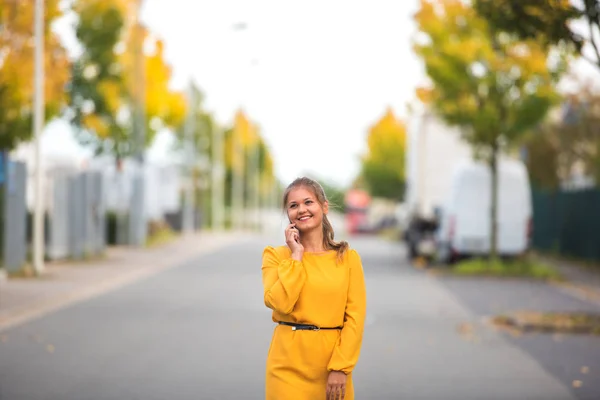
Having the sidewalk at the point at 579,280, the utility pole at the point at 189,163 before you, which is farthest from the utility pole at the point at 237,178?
the sidewalk at the point at 579,280

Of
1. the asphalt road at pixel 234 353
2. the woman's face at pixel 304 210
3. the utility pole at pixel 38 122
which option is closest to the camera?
the woman's face at pixel 304 210

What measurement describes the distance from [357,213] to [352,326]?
69.3m

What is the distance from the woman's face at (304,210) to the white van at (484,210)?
21.3 metres

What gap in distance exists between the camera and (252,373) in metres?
9.59

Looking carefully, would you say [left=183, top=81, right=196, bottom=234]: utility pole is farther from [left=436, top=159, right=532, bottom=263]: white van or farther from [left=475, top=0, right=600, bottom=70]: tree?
[left=475, top=0, right=600, bottom=70]: tree

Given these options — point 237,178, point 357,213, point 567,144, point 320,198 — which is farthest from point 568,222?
point 237,178

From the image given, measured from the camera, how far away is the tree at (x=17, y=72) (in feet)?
82.2

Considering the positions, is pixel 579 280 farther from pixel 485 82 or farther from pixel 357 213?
pixel 357 213

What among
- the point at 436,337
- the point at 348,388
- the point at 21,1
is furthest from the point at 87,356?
the point at 21,1

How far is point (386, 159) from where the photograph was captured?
268ft

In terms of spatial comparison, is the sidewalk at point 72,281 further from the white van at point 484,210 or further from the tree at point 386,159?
the tree at point 386,159

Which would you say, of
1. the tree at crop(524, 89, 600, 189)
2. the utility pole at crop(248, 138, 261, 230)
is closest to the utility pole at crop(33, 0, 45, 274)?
the tree at crop(524, 89, 600, 189)

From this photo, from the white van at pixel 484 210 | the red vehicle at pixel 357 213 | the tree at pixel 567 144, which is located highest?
the tree at pixel 567 144

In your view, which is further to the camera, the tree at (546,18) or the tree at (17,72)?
the tree at (17,72)
